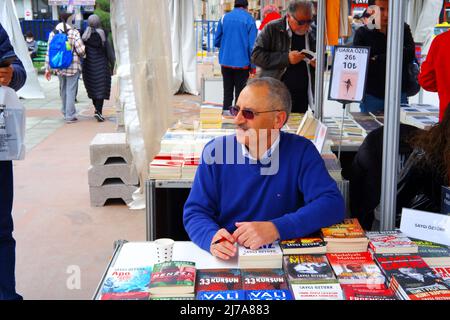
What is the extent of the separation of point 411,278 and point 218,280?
0.63 m

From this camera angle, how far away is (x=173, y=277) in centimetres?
177

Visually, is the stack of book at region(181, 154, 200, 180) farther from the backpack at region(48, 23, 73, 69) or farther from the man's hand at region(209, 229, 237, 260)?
the backpack at region(48, 23, 73, 69)

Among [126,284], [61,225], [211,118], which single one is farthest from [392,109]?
[61,225]

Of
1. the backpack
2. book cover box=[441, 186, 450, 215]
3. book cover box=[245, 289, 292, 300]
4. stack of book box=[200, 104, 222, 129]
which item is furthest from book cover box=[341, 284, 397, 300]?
the backpack

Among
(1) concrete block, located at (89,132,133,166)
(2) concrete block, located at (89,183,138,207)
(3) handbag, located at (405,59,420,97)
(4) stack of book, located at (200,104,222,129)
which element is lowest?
(2) concrete block, located at (89,183,138,207)

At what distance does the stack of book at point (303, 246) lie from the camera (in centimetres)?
204

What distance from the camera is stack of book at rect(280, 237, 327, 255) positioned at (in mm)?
2041

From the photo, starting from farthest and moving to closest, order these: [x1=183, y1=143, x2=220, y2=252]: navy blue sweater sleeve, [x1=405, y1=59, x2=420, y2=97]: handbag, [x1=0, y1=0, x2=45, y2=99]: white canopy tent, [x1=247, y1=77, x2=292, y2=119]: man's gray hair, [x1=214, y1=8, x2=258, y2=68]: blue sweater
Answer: [x1=0, y1=0, x2=45, y2=99]: white canopy tent → [x1=214, y1=8, x2=258, y2=68]: blue sweater → [x1=405, y1=59, x2=420, y2=97]: handbag → [x1=247, y1=77, x2=292, y2=119]: man's gray hair → [x1=183, y1=143, x2=220, y2=252]: navy blue sweater sleeve

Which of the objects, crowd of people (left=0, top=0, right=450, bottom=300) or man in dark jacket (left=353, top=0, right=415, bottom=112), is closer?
crowd of people (left=0, top=0, right=450, bottom=300)

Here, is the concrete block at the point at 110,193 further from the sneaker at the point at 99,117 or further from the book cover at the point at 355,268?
the sneaker at the point at 99,117

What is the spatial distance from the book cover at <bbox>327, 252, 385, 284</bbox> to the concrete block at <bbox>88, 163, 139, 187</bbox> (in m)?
3.53

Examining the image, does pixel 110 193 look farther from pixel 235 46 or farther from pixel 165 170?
pixel 235 46
